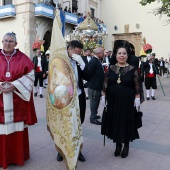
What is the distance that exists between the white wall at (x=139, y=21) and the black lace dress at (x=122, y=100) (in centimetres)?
2050

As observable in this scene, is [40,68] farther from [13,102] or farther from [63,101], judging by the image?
[63,101]

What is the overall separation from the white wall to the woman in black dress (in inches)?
806

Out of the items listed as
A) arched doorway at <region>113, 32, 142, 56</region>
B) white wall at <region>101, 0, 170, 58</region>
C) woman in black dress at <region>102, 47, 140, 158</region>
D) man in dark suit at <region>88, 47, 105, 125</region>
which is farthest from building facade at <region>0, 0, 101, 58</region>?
woman in black dress at <region>102, 47, 140, 158</region>

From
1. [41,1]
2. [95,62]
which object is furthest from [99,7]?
[95,62]

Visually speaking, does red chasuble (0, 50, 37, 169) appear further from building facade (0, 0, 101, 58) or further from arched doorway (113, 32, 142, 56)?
arched doorway (113, 32, 142, 56)

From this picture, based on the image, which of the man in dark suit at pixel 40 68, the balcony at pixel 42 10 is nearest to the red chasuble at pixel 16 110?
the man in dark suit at pixel 40 68

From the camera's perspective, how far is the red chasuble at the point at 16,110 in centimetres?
331

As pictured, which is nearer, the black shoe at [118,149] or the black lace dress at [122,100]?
the black lace dress at [122,100]

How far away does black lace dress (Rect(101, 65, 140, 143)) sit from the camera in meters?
3.70

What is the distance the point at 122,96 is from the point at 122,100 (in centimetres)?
6

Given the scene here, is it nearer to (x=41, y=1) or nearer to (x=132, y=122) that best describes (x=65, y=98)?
(x=132, y=122)

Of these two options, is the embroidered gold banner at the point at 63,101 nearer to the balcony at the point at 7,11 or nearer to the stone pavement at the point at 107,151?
the stone pavement at the point at 107,151

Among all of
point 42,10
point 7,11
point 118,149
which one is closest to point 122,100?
point 118,149

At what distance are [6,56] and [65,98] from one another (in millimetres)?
1119
